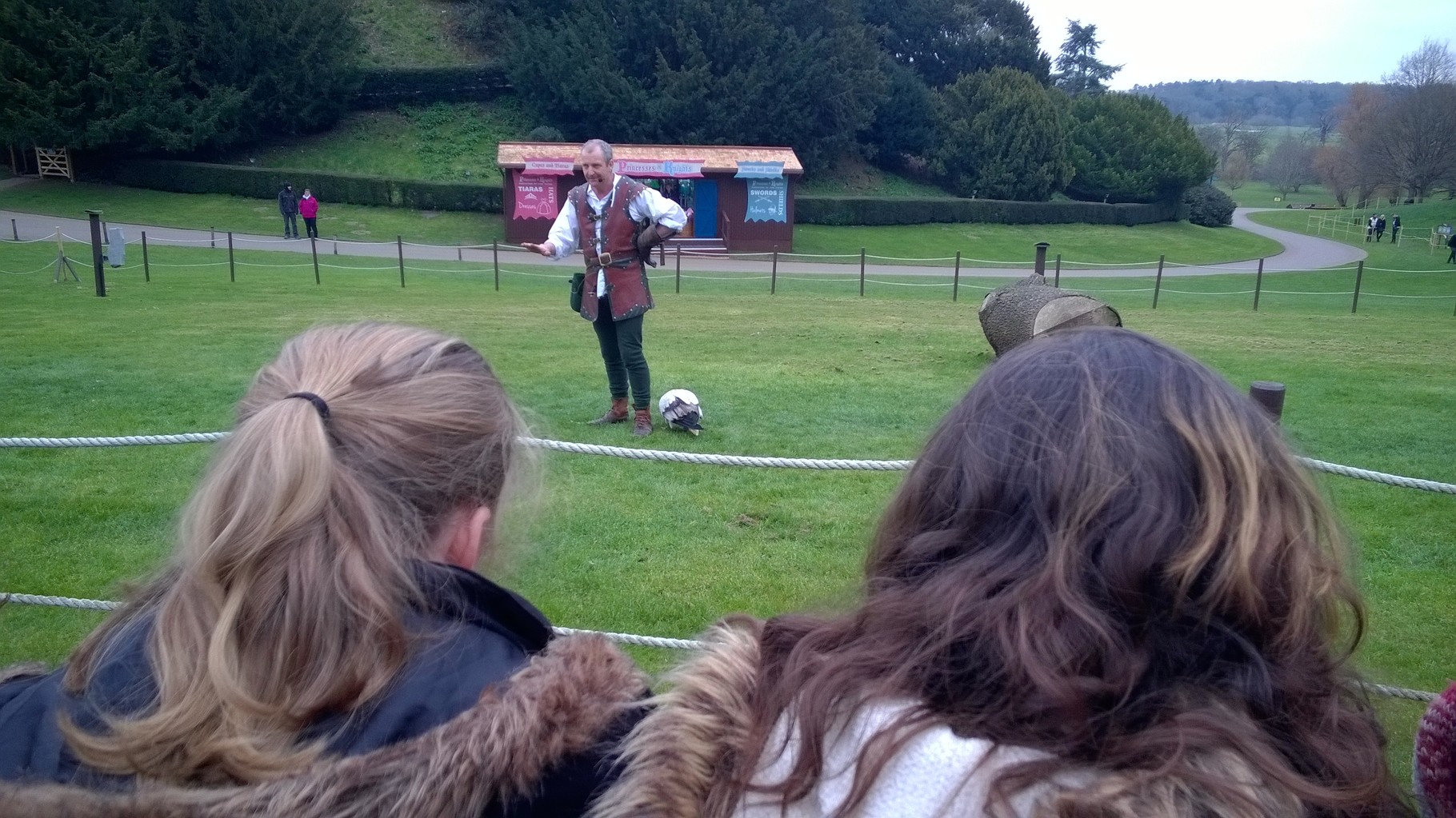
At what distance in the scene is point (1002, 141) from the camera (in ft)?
144

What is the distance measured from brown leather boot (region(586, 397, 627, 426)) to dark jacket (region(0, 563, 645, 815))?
6443 millimetres

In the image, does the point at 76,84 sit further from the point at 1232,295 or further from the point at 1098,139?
the point at 1098,139

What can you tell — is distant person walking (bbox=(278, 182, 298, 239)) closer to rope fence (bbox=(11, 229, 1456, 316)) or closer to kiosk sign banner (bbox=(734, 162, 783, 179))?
rope fence (bbox=(11, 229, 1456, 316))

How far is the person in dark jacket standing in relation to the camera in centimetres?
133

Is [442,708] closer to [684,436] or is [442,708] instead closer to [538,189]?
[684,436]

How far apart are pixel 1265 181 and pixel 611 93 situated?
75.2 metres

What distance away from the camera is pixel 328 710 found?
1.36 meters

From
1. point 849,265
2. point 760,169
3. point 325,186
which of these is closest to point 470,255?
point 760,169

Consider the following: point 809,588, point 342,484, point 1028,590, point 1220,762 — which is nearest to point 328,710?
point 342,484

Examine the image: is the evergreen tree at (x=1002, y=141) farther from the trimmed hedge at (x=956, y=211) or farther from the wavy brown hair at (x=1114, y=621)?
the wavy brown hair at (x=1114, y=621)

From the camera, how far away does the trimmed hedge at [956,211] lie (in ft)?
128

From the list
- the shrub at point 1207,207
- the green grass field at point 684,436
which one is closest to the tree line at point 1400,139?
the shrub at point 1207,207

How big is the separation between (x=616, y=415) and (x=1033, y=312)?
4.69m

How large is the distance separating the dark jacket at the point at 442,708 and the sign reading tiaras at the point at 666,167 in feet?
96.1
